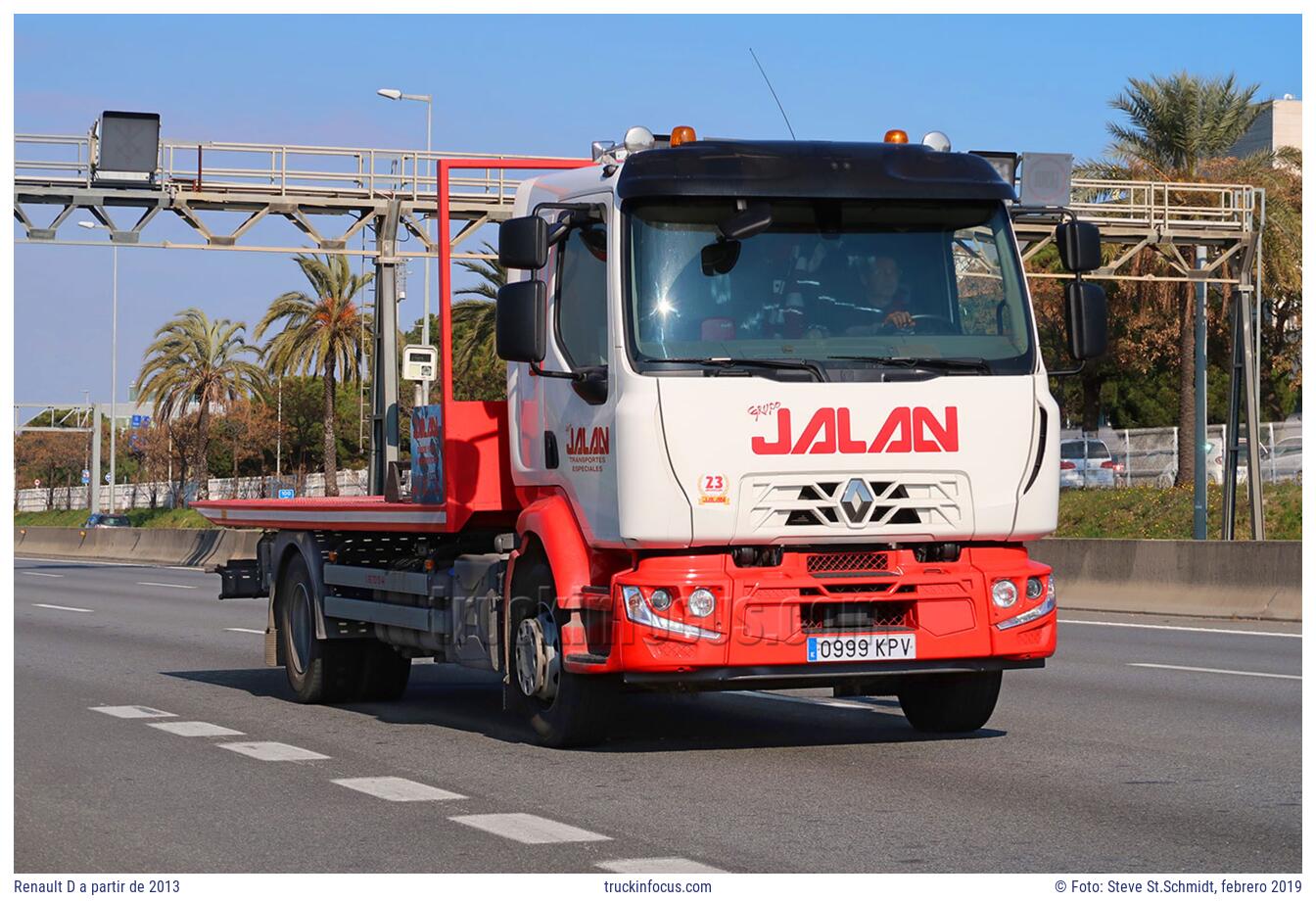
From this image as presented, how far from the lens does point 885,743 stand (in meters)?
10.8

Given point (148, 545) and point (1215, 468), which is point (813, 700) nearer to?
point (1215, 468)

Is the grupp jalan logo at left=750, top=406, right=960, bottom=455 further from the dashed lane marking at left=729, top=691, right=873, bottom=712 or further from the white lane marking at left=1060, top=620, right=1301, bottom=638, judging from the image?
the white lane marking at left=1060, top=620, right=1301, bottom=638

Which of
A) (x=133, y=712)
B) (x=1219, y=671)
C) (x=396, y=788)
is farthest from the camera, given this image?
(x=1219, y=671)

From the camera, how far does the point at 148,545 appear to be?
167 ft

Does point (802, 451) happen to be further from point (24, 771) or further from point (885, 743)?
point (24, 771)

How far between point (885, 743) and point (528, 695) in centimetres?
184

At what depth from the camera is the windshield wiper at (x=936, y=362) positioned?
394 inches

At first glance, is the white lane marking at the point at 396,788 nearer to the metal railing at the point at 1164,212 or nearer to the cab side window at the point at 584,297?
the cab side window at the point at 584,297

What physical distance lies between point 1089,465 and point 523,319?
42.8 meters

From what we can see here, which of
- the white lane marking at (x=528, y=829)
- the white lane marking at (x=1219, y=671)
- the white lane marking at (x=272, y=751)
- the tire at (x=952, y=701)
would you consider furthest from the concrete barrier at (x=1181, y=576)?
the white lane marking at (x=528, y=829)

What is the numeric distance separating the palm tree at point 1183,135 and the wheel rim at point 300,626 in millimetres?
34572

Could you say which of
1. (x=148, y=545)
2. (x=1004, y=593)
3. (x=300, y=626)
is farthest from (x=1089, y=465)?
(x=1004, y=593)

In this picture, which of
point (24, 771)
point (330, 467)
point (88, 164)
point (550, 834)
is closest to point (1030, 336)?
point (550, 834)

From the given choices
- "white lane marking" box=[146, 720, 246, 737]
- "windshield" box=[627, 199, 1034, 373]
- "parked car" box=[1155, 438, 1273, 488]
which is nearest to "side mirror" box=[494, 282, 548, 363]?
"windshield" box=[627, 199, 1034, 373]
